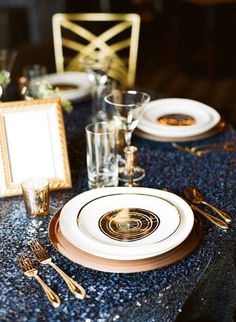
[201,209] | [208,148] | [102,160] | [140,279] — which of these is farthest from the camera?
[208,148]

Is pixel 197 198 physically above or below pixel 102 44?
below

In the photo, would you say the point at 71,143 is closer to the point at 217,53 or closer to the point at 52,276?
the point at 52,276

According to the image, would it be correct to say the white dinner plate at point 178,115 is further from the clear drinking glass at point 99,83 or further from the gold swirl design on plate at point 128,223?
the gold swirl design on plate at point 128,223

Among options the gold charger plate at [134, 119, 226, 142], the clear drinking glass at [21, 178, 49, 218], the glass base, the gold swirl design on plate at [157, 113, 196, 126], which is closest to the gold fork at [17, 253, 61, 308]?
the clear drinking glass at [21, 178, 49, 218]

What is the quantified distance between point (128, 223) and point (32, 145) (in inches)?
12.7

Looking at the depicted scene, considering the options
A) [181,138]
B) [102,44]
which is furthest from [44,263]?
[102,44]

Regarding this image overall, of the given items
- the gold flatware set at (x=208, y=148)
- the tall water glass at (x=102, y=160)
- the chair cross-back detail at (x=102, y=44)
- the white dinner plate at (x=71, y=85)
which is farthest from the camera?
the chair cross-back detail at (x=102, y=44)

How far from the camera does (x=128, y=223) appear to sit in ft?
3.31

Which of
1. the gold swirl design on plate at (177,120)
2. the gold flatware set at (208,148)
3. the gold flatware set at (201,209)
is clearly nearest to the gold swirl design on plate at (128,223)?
the gold flatware set at (201,209)

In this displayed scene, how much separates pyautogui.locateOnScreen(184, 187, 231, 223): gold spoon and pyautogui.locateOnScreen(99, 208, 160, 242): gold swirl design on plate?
0.14 metres

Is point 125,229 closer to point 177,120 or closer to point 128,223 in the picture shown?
point 128,223

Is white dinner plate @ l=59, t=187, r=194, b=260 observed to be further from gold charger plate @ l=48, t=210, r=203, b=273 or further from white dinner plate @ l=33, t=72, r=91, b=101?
white dinner plate @ l=33, t=72, r=91, b=101

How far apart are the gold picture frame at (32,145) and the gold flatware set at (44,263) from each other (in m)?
0.21

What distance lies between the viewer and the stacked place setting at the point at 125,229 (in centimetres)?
90
